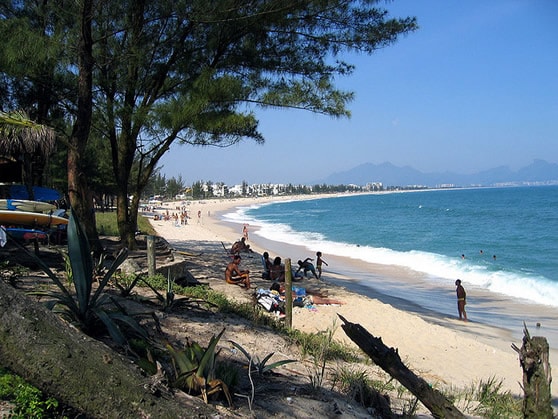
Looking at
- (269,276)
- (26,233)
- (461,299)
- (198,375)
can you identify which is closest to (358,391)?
(198,375)

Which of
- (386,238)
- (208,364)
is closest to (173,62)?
(208,364)

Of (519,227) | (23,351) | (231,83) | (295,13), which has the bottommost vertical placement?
(519,227)

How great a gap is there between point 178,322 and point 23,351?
247 centimetres

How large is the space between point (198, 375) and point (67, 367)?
2.30 feet

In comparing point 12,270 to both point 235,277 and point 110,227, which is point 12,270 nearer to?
point 235,277

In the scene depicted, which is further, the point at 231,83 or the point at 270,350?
the point at 231,83

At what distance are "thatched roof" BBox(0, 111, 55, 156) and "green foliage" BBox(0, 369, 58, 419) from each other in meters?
5.13

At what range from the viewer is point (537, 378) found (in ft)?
9.84

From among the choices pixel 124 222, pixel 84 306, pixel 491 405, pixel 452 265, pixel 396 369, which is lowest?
pixel 452 265

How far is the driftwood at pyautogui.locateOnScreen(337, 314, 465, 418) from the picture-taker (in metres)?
2.75

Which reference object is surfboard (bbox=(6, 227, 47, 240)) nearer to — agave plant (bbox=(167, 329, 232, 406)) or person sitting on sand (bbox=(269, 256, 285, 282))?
person sitting on sand (bbox=(269, 256, 285, 282))

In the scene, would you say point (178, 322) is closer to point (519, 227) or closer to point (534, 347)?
point (534, 347)

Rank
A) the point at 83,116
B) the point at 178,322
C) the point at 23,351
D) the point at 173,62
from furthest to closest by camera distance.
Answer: the point at 173,62
the point at 83,116
the point at 178,322
the point at 23,351

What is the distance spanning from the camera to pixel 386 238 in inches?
1203
